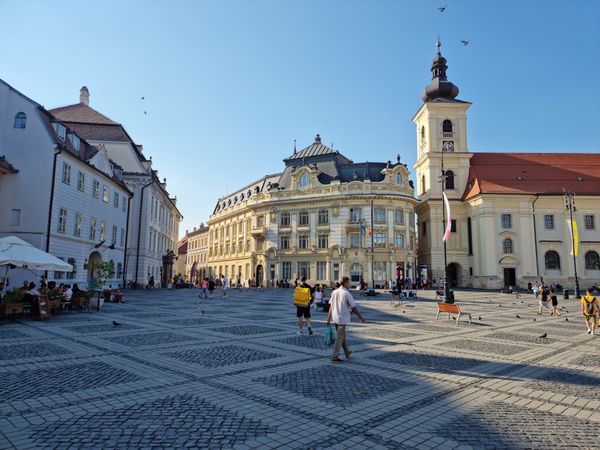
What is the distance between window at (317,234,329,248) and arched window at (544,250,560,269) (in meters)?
28.9

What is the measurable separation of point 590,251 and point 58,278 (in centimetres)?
6054

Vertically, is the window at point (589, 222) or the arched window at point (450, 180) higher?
→ the arched window at point (450, 180)

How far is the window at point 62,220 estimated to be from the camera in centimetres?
2759

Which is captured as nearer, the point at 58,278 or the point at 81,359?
the point at 81,359

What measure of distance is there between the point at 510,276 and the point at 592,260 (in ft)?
35.0

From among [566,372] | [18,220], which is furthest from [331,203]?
[566,372]

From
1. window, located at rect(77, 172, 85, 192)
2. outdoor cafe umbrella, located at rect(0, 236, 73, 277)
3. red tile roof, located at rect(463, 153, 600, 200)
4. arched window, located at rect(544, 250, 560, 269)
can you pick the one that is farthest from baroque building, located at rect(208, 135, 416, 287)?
outdoor cafe umbrella, located at rect(0, 236, 73, 277)

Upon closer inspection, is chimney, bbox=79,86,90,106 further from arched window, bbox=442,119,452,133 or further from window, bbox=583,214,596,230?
window, bbox=583,214,596,230

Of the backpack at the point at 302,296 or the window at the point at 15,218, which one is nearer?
the backpack at the point at 302,296

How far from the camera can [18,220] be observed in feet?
85.6

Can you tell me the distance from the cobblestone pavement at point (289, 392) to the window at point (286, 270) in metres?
47.5

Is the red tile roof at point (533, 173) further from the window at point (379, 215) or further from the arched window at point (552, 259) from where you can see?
the window at point (379, 215)

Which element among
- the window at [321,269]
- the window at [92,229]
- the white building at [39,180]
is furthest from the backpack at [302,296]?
the window at [321,269]

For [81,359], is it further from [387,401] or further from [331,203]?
[331,203]
